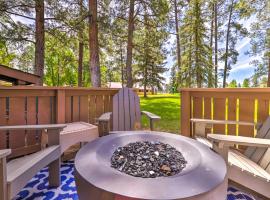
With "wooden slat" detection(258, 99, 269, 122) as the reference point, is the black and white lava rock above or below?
below

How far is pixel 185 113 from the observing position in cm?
312

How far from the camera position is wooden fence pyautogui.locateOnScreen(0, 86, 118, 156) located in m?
2.38

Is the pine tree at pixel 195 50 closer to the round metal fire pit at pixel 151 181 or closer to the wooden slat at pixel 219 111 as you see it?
the wooden slat at pixel 219 111

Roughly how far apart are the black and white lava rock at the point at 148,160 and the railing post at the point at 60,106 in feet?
5.18

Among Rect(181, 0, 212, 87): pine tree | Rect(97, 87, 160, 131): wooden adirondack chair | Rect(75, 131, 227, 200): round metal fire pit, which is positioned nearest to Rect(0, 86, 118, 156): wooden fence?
Rect(97, 87, 160, 131): wooden adirondack chair

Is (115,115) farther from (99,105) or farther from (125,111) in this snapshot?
(99,105)

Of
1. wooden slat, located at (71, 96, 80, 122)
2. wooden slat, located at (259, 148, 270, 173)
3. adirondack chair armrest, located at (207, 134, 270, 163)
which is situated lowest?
wooden slat, located at (259, 148, 270, 173)

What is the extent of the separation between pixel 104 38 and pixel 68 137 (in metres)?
5.35

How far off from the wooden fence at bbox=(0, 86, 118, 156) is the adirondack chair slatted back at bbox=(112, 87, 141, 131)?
2.04 ft

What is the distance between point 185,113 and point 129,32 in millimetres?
5081

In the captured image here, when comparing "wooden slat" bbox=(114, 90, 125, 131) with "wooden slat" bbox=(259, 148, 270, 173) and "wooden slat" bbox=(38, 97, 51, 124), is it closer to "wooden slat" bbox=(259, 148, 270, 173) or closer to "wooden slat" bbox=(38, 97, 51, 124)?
"wooden slat" bbox=(38, 97, 51, 124)

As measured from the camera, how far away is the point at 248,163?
1782 mm

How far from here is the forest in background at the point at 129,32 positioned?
5652 mm

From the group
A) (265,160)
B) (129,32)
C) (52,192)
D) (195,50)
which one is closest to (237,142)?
(265,160)
